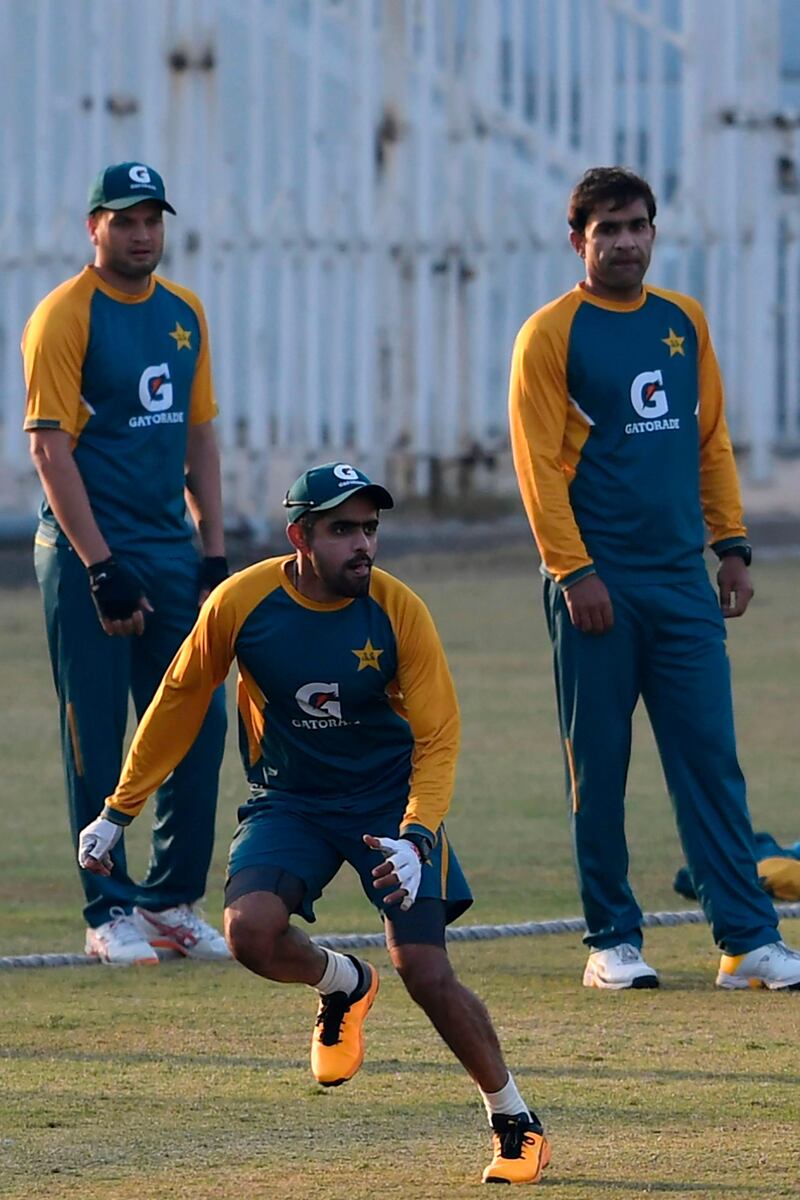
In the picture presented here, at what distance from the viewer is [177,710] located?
5.81m

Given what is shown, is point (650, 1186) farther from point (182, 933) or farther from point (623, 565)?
point (182, 933)

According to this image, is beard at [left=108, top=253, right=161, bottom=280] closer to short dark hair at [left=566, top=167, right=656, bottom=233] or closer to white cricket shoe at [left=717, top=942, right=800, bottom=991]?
short dark hair at [left=566, top=167, right=656, bottom=233]

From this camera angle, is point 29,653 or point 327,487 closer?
point 327,487

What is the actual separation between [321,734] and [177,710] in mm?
330

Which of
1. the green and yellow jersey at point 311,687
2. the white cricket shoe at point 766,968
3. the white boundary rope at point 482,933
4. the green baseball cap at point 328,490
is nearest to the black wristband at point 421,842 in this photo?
the green and yellow jersey at point 311,687

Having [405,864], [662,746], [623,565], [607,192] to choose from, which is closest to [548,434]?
[623,565]

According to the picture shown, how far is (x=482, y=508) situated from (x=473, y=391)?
86 cm

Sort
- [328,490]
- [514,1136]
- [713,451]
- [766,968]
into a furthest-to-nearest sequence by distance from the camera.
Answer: [713,451] < [766,968] < [328,490] < [514,1136]

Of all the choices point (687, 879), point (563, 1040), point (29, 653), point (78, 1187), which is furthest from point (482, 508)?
point (78, 1187)

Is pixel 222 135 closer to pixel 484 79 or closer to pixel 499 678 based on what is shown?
A: pixel 484 79

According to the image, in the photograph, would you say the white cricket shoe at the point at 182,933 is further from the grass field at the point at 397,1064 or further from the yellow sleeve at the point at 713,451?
→ the yellow sleeve at the point at 713,451

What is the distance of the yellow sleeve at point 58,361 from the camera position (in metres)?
7.45

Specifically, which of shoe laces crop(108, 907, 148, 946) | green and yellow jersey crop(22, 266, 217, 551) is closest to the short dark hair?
green and yellow jersey crop(22, 266, 217, 551)

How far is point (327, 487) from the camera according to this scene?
5.57 metres
